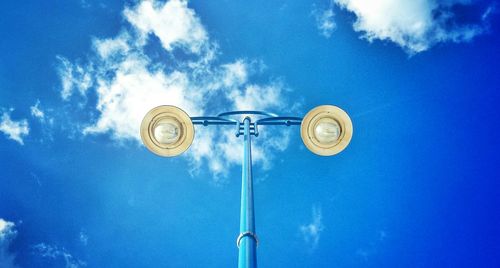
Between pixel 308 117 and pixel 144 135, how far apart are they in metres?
2.23

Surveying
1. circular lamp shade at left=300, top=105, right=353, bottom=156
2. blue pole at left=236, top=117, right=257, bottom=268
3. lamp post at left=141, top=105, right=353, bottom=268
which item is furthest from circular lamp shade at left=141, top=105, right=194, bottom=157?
circular lamp shade at left=300, top=105, right=353, bottom=156

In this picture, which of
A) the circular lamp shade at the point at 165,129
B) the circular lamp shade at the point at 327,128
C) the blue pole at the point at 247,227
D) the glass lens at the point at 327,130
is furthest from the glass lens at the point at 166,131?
the glass lens at the point at 327,130

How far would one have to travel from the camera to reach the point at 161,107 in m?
4.86

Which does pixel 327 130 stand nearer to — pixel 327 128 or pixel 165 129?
pixel 327 128

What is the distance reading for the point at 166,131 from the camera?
4.90 m

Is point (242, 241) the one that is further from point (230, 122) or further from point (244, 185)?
point (230, 122)

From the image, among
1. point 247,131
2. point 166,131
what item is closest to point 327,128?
point 247,131

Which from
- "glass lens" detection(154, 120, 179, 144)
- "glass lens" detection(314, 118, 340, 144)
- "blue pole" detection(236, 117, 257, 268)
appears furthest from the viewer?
"glass lens" detection(154, 120, 179, 144)

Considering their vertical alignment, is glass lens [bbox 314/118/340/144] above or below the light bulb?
below

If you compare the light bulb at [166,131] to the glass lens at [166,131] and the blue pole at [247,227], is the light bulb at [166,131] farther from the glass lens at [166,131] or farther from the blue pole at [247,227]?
the blue pole at [247,227]

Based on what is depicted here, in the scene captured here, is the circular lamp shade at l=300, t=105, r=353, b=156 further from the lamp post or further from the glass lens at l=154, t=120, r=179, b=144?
the glass lens at l=154, t=120, r=179, b=144

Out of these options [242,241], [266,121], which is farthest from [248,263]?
[266,121]

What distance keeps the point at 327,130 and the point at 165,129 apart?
2165 millimetres

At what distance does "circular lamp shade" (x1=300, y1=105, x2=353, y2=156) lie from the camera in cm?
473
